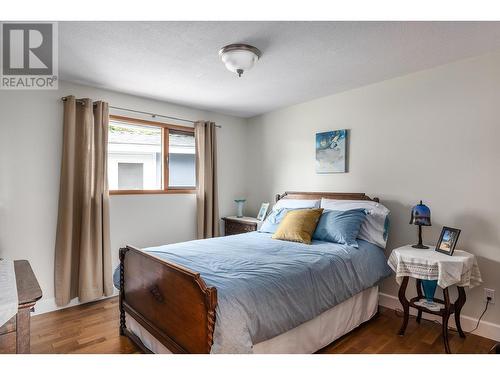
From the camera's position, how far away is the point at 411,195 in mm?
2803

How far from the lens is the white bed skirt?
1.82 m

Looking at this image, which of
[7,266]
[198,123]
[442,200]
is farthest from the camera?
[198,123]

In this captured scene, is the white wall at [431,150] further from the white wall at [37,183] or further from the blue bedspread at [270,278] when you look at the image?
the white wall at [37,183]

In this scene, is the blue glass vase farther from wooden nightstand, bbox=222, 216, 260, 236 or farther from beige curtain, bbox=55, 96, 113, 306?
beige curtain, bbox=55, 96, 113, 306

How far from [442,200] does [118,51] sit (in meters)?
3.05

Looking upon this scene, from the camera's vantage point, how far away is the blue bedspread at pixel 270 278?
1.53m

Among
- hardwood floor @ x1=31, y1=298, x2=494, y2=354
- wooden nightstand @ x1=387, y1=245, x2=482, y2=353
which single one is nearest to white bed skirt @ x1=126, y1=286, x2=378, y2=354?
hardwood floor @ x1=31, y1=298, x2=494, y2=354

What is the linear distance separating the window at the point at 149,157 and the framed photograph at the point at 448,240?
291 centimetres

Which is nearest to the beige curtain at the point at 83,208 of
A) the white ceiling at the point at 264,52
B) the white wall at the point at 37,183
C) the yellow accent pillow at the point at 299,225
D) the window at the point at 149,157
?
the white wall at the point at 37,183

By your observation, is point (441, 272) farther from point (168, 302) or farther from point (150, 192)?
point (150, 192)

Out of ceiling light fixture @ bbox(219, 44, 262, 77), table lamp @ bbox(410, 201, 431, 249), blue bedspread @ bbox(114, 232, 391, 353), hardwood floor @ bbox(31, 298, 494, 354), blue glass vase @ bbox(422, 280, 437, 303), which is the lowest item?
hardwood floor @ bbox(31, 298, 494, 354)

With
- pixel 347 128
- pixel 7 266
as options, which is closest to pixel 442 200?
pixel 347 128
